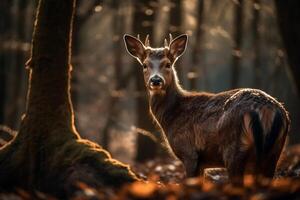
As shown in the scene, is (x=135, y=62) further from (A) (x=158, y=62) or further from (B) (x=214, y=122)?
(B) (x=214, y=122)

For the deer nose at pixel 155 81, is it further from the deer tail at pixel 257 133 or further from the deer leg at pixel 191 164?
the deer tail at pixel 257 133

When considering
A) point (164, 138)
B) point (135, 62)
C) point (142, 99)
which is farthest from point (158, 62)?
point (142, 99)

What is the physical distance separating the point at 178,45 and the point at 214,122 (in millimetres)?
2752

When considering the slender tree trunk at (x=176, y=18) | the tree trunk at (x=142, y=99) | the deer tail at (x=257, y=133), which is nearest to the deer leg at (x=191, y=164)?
the deer tail at (x=257, y=133)

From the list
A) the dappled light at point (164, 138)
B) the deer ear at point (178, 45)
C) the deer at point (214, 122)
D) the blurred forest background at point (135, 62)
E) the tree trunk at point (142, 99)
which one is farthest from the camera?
the blurred forest background at point (135, 62)

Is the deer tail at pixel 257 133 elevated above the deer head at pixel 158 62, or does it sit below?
below

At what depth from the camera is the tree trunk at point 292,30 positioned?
39.6 feet

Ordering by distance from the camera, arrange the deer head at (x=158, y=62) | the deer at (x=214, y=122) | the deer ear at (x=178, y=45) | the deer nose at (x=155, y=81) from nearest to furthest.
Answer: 1. the deer at (x=214, y=122)
2. the deer nose at (x=155, y=81)
3. the deer head at (x=158, y=62)
4. the deer ear at (x=178, y=45)

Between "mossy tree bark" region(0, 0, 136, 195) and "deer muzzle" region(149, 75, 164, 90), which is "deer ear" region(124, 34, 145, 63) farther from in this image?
"mossy tree bark" region(0, 0, 136, 195)

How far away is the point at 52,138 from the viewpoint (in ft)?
33.4

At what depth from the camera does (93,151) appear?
9727mm

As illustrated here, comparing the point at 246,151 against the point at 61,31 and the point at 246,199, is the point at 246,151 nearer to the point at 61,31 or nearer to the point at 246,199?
the point at 246,199

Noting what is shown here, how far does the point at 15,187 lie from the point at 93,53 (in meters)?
36.3

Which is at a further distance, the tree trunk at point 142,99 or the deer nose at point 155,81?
the tree trunk at point 142,99
